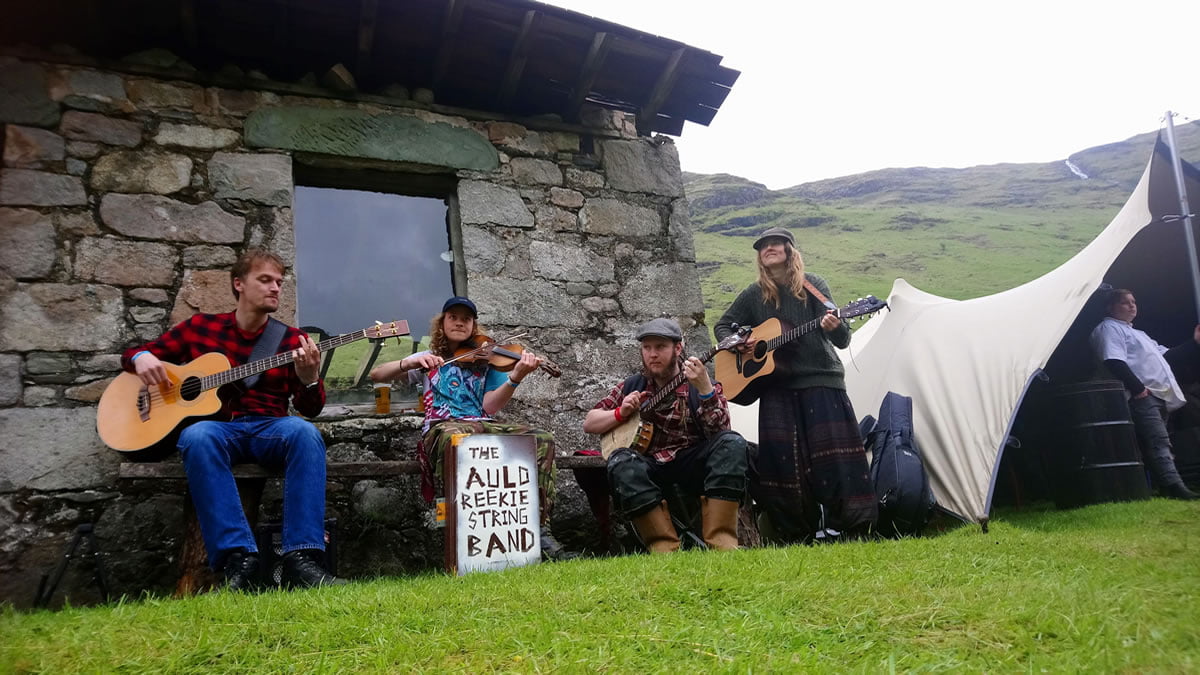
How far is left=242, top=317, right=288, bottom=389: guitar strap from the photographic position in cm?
307

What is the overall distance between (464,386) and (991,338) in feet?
11.6

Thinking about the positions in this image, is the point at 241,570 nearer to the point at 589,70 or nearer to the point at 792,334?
the point at 792,334

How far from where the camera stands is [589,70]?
14.5 feet

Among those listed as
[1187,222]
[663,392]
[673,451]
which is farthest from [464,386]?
[1187,222]

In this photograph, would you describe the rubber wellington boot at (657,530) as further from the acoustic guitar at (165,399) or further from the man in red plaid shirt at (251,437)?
the acoustic guitar at (165,399)

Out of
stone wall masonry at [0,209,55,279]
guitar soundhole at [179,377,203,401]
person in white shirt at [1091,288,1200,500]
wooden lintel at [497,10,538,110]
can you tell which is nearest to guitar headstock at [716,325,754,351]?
wooden lintel at [497,10,538,110]

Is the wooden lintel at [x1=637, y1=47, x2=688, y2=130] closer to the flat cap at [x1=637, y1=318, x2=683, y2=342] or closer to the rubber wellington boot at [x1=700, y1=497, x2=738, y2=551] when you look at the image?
the flat cap at [x1=637, y1=318, x2=683, y2=342]

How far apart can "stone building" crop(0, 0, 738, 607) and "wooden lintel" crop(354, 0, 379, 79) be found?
2cm

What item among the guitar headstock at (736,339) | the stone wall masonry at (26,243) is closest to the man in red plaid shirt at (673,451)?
the guitar headstock at (736,339)

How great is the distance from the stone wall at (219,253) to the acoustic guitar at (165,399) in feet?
1.72

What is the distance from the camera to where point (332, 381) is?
4262 millimetres

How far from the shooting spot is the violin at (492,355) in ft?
11.2

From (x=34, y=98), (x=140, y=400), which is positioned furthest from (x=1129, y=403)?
(x=34, y=98)

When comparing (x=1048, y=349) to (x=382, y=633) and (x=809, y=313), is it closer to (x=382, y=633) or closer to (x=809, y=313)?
(x=809, y=313)
